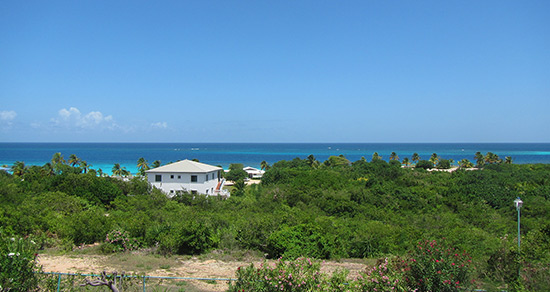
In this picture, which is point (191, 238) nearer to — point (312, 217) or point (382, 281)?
point (312, 217)

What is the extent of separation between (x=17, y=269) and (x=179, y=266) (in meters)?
5.29

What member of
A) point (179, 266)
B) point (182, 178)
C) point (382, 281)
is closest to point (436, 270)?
point (382, 281)

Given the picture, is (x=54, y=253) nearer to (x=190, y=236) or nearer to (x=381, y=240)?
(x=190, y=236)

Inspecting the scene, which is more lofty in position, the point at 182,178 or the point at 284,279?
the point at 284,279

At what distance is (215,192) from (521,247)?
29.8 meters

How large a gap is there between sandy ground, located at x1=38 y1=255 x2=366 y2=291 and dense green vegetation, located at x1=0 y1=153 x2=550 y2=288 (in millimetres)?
1038

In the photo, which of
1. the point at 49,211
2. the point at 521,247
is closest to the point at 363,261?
the point at 521,247

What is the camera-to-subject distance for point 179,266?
470 inches

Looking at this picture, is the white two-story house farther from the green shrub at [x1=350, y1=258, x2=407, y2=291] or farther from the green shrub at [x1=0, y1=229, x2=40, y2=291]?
the green shrub at [x1=350, y1=258, x2=407, y2=291]

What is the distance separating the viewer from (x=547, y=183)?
103ft

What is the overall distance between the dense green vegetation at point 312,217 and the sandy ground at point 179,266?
40.9 inches

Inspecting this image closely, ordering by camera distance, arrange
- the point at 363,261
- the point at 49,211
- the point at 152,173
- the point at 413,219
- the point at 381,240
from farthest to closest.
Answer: the point at 152,173, the point at 413,219, the point at 49,211, the point at 381,240, the point at 363,261

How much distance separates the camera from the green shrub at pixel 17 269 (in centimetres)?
704

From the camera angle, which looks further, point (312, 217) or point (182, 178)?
point (182, 178)
